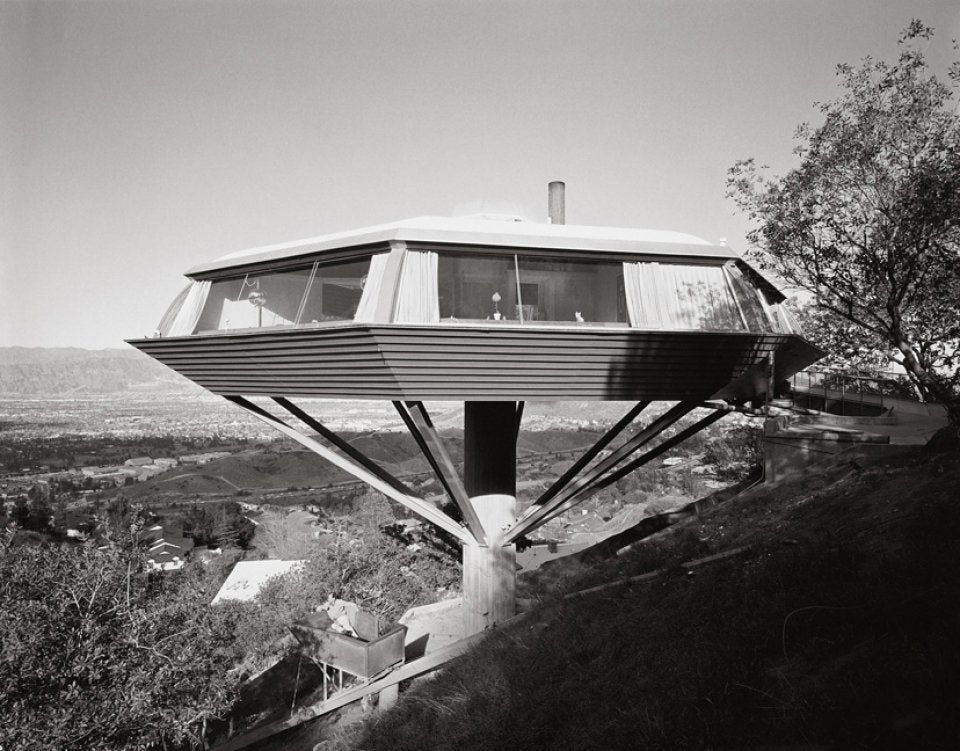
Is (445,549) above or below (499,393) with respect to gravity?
below

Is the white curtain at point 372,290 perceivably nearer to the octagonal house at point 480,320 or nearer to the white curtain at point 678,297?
the octagonal house at point 480,320

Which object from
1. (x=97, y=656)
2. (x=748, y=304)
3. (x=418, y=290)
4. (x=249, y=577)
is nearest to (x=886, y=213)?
(x=748, y=304)

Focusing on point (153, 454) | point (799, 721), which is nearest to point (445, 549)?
point (799, 721)

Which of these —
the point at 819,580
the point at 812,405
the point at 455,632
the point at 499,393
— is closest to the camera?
the point at 819,580

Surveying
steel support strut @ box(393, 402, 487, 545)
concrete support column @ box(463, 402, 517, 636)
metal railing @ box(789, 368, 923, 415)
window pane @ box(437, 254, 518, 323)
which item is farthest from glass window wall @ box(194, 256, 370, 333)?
metal railing @ box(789, 368, 923, 415)

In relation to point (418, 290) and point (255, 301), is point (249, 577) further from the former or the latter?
point (418, 290)

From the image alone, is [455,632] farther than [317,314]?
Yes

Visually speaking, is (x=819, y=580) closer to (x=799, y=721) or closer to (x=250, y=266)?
(x=799, y=721)

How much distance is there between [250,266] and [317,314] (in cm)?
149

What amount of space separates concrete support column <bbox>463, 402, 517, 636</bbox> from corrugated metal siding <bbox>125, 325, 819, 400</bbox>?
3.15 metres

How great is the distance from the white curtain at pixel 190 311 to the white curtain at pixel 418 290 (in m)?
3.72

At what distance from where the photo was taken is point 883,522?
6891mm

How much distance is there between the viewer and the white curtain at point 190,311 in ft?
28.7

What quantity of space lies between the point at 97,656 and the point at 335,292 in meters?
6.10
